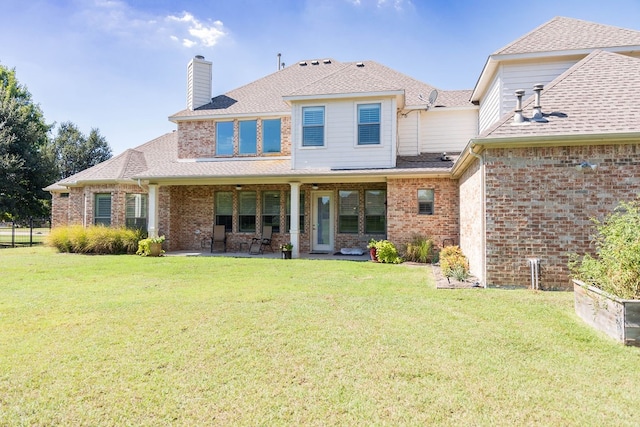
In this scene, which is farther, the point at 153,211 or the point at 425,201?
the point at 153,211

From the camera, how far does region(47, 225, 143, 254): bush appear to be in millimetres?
13109

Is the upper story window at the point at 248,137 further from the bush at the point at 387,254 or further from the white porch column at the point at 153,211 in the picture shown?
the bush at the point at 387,254

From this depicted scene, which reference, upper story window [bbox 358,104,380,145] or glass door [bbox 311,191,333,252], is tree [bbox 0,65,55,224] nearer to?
glass door [bbox 311,191,333,252]

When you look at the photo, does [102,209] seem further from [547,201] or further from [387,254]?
[547,201]

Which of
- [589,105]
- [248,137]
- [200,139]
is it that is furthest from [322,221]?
[589,105]

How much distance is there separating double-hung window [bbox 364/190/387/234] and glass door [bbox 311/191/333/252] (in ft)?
4.56

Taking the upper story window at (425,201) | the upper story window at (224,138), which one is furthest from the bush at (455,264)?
the upper story window at (224,138)

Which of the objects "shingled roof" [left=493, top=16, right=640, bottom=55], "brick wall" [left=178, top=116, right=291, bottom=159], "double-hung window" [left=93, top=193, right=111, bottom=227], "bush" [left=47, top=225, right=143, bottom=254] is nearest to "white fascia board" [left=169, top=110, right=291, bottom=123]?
"brick wall" [left=178, top=116, right=291, bottom=159]

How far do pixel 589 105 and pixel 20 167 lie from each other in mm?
24509

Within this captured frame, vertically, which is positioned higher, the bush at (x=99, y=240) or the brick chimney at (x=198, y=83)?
the brick chimney at (x=198, y=83)

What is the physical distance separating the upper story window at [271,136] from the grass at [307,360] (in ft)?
27.7

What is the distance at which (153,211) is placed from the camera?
43.3ft

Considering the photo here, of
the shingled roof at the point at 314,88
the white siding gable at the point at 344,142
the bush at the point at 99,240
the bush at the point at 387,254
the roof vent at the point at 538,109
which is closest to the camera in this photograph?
the roof vent at the point at 538,109

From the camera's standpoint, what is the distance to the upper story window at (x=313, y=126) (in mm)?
12391
